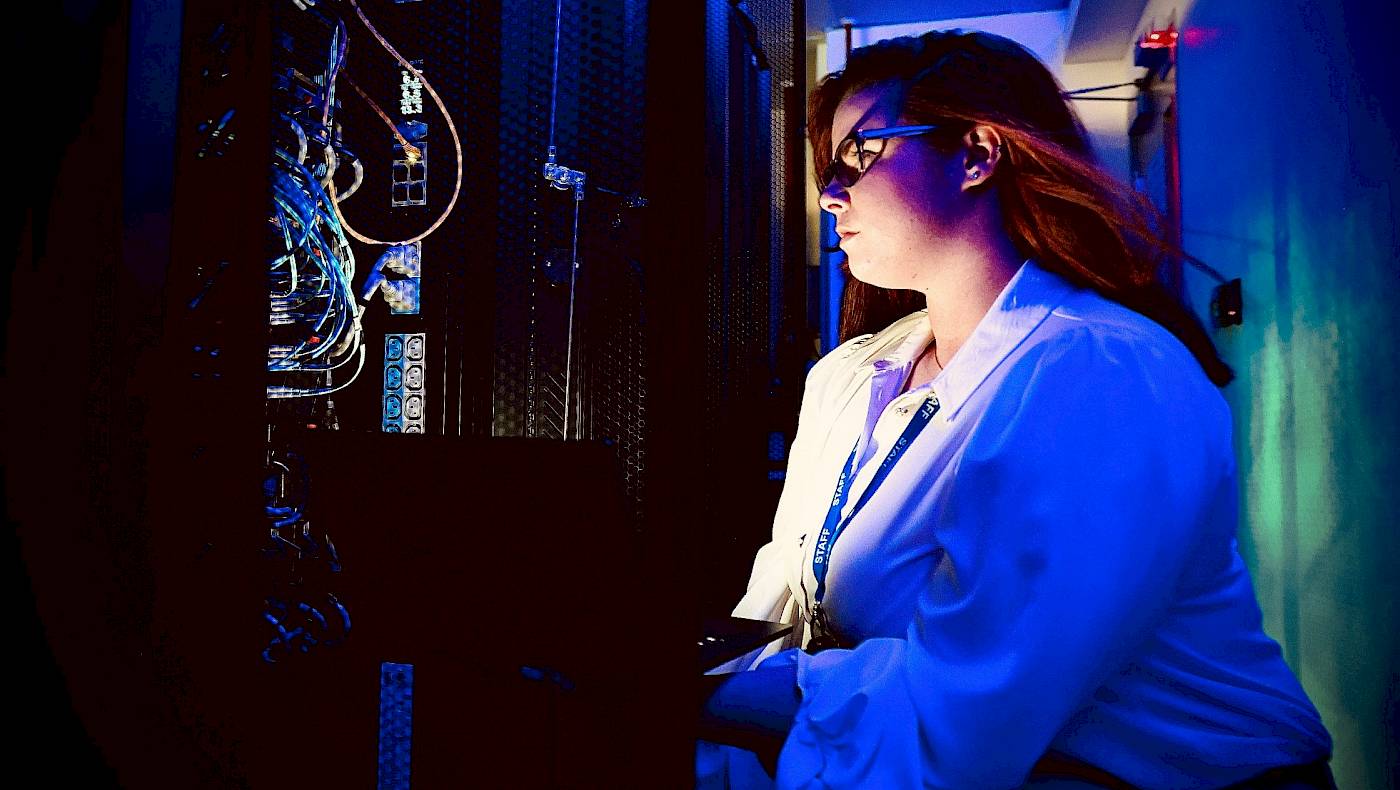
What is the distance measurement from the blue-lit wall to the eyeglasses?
2.60 ft

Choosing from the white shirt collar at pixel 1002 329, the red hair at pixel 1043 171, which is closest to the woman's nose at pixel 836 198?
the red hair at pixel 1043 171

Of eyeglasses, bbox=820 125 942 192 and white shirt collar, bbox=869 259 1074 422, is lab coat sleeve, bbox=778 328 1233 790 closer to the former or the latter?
white shirt collar, bbox=869 259 1074 422

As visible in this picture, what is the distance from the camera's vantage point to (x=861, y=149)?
128 cm

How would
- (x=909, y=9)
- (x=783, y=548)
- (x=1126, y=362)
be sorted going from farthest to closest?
(x=909, y=9)
(x=783, y=548)
(x=1126, y=362)

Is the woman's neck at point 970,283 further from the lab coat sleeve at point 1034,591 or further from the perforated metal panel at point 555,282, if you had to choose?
the perforated metal panel at point 555,282

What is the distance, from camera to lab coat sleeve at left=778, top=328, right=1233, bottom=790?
2.74ft

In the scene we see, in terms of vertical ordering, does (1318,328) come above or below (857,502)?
above

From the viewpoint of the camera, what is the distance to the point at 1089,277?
117cm

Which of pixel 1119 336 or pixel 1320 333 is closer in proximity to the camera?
pixel 1119 336

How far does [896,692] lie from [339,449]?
24.8 inches

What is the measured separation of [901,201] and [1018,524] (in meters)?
0.57

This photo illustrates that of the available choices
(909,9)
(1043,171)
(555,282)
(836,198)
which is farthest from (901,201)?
(909,9)

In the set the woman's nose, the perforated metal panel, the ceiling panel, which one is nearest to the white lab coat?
the woman's nose

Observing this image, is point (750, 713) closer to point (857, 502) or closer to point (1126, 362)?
point (857, 502)
